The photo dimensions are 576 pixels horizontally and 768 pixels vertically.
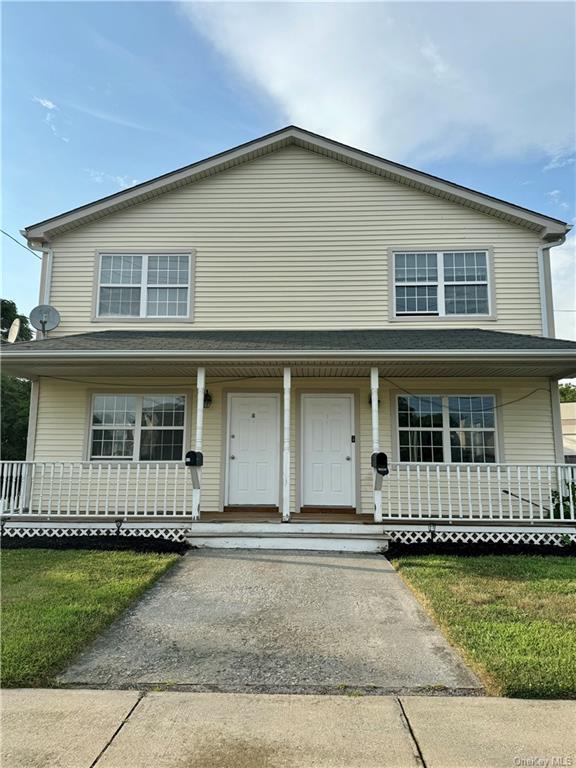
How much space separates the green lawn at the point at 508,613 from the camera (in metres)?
3.06

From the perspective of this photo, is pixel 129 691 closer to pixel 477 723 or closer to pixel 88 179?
pixel 477 723

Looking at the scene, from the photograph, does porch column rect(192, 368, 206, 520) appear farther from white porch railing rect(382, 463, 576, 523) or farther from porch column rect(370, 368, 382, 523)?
white porch railing rect(382, 463, 576, 523)

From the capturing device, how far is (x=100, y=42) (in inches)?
339

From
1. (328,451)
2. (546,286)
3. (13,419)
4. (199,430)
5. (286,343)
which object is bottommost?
(328,451)

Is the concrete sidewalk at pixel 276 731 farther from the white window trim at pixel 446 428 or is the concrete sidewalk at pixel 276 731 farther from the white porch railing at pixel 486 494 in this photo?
the white window trim at pixel 446 428

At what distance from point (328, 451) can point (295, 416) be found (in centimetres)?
91

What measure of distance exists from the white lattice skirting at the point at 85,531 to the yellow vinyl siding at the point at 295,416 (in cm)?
137

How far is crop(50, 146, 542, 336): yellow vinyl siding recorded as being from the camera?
29.6 ft

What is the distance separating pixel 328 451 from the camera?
338 inches

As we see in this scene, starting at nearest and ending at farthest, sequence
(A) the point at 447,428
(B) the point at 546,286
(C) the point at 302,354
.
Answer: (C) the point at 302,354 → (A) the point at 447,428 → (B) the point at 546,286

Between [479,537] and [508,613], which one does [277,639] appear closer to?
[508,613]

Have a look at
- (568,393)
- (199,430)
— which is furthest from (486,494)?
(568,393)

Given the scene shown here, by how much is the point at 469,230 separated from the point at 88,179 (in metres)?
9.24

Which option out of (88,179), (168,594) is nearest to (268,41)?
(88,179)
